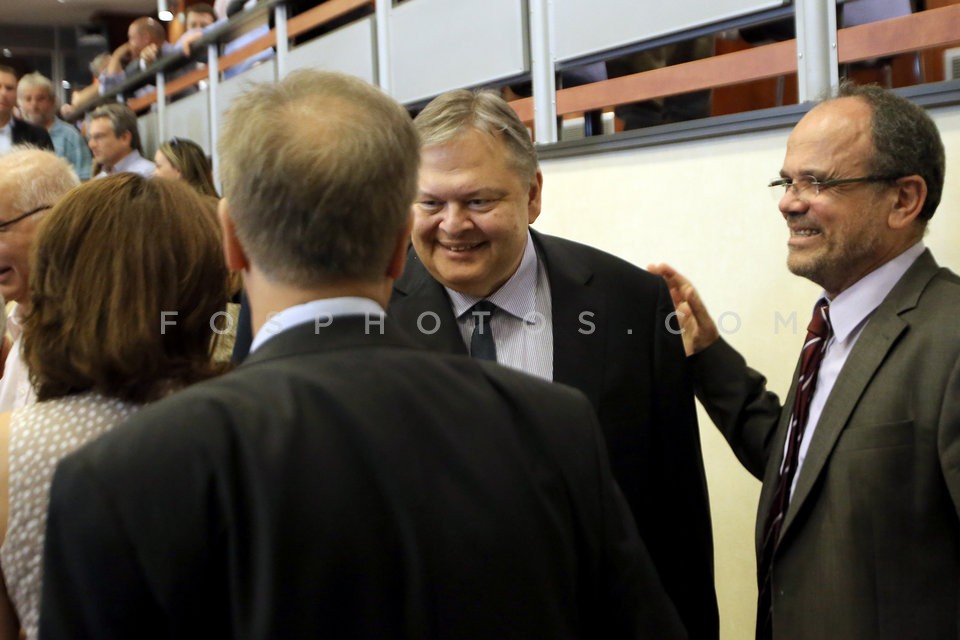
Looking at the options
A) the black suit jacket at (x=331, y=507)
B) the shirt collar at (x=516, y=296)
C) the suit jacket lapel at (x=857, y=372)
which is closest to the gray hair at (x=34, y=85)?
the shirt collar at (x=516, y=296)

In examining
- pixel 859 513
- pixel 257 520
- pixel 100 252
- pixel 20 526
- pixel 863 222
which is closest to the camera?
pixel 257 520

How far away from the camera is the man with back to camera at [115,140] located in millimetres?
5629

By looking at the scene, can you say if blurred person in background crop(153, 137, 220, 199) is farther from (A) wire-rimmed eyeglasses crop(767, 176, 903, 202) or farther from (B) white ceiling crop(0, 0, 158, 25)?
(B) white ceiling crop(0, 0, 158, 25)

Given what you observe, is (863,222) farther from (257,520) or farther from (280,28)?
(280,28)

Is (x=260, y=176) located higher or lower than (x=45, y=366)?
higher

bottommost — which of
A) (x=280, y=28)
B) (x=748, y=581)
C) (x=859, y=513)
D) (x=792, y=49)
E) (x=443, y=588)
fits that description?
(x=748, y=581)

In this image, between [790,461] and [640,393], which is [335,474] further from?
[790,461]

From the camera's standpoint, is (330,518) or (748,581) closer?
(330,518)

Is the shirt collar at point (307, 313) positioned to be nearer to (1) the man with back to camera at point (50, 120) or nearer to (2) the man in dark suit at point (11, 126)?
(2) the man in dark suit at point (11, 126)

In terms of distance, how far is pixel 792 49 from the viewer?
2.79 meters

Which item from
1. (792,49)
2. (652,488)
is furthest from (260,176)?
(792,49)

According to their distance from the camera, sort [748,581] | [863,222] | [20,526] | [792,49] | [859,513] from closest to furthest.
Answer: [20,526] < [859,513] < [863,222] < [792,49] < [748,581]

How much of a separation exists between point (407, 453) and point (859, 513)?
117 cm

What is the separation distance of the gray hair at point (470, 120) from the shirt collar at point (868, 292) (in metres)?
0.72
